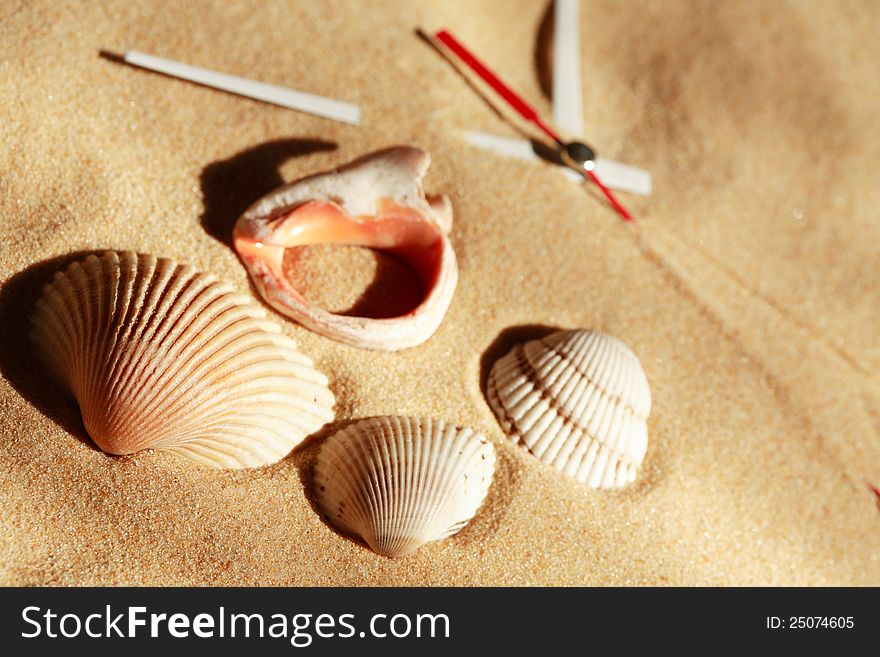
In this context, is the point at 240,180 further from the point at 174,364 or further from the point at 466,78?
the point at 466,78

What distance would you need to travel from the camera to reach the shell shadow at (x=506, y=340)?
5.51 ft

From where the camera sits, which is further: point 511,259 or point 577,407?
point 511,259

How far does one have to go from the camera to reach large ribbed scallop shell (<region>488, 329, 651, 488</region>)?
159cm

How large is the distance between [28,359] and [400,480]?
2.48ft

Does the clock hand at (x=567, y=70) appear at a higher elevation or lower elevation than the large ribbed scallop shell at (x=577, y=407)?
higher

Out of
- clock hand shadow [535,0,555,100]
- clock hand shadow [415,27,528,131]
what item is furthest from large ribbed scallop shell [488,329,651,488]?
clock hand shadow [535,0,555,100]

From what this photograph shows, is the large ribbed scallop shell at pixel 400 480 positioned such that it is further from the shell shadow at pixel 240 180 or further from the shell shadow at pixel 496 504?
the shell shadow at pixel 240 180

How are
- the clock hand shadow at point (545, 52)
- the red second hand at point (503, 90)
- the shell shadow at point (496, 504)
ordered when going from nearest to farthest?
the shell shadow at point (496, 504) < the red second hand at point (503, 90) < the clock hand shadow at point (545, 52)

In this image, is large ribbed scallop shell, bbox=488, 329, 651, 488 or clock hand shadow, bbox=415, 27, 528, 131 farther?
clock hand shadow, bbox=415, 27, 528, 131

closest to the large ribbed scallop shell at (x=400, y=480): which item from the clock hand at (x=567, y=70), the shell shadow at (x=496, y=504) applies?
the shell shadow at (x=496, y=504)

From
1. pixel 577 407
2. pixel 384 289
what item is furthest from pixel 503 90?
pixel 577 407

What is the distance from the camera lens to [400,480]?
1.43 m

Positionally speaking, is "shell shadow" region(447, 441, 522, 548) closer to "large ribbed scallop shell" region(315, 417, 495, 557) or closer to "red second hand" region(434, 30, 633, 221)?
"large ribbed scallop shell" region(315, 417, 495, 557)
